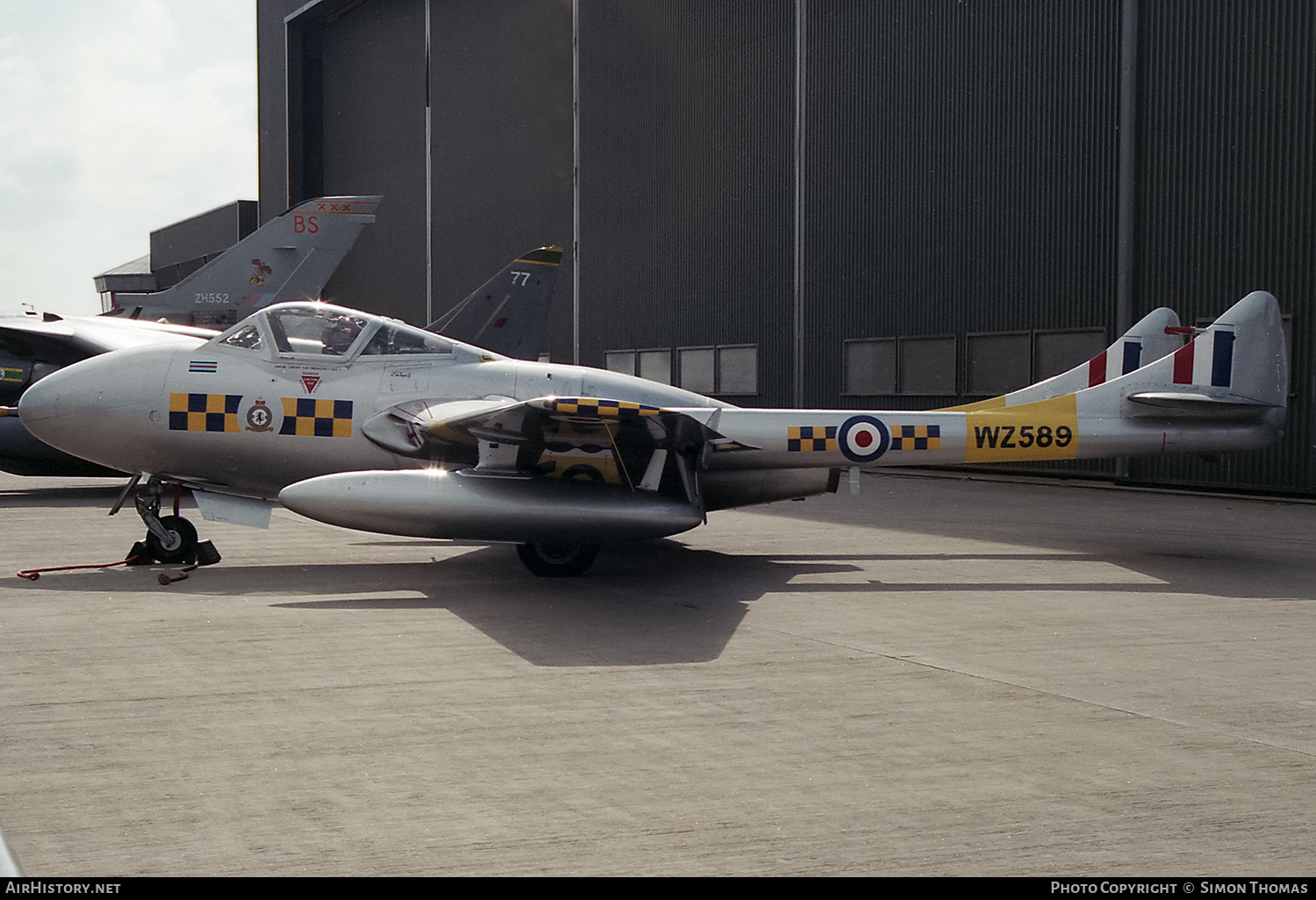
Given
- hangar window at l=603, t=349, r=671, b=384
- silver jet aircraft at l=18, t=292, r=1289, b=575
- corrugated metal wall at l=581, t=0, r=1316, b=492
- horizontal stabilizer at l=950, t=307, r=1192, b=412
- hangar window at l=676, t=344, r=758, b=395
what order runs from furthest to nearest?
hangar window at l=603, t=349, r=671, b=384
hangar window at l=676, t=344, r=758, b=395
corrugated metal wall at l=581, t=0, r=1316, b=492
horizontal stabilizer at l=950, t=307, r=1192, b=412
silver jet aircraft at l=18, t=292, r=1289, b=575

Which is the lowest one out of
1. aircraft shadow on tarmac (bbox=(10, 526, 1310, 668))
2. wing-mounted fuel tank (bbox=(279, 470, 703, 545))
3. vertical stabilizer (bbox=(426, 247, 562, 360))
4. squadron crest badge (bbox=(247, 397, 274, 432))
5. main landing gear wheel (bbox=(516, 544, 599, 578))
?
aircraft shadow on tarmac (bbox=(10, 526, 1310, 668))

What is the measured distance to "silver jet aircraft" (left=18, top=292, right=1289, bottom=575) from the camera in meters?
8.88

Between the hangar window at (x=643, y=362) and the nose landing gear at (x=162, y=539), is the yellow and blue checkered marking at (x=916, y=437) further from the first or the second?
the hangar window at (x=643, y=362)

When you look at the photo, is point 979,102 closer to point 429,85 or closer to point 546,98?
point 546,98

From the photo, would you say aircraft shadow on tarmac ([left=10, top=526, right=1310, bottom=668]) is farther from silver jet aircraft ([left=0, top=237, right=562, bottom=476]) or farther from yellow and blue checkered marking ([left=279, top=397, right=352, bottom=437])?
silver jet aircraft ([left=0, top=237, right=562, bottom=476])

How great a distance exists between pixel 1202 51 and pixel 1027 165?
360 cm

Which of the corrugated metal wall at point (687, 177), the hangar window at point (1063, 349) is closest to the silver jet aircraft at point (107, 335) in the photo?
the corrugated metal wall at point (687, 177)

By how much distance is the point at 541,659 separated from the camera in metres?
6.49

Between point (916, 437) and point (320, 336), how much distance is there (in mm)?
5263

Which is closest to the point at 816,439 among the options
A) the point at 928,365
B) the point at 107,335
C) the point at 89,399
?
the point at 89,399

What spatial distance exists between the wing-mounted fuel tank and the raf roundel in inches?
72.2

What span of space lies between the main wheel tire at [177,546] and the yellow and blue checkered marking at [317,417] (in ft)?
4.05

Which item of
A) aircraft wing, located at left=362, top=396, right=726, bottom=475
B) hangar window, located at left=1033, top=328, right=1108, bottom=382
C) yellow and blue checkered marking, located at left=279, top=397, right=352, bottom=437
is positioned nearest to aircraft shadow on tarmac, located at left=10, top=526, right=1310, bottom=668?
aircraft wing, located at left=362, top=396, right=726, bottom=475

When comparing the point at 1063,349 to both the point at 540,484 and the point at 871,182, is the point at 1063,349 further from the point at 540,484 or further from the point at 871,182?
the point at 540,484
